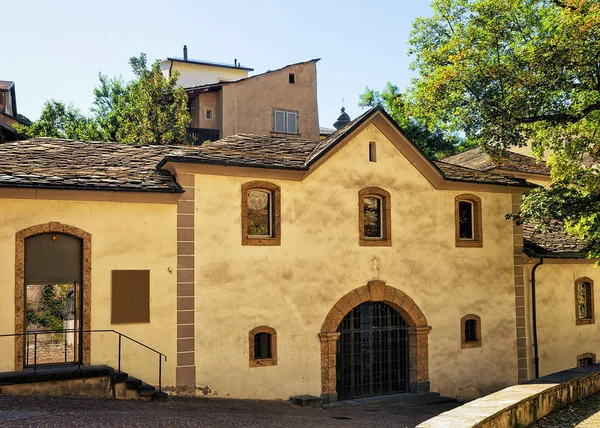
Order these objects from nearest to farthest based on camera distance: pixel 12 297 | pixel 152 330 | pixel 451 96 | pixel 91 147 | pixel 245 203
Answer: pixel 12 297 → pixel 152 330 → pixel 245 203 → pixel 91 147 → pixel 451 96

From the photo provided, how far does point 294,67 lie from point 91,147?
22.0 m

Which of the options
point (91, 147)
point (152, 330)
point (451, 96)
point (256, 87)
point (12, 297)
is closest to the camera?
point (12, 297)

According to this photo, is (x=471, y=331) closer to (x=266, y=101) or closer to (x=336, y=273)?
(x=336, y=273)

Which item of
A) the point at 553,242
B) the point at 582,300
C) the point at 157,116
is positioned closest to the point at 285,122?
the point at 157,116

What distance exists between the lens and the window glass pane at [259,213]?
57.2 ft

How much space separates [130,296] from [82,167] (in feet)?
10.4

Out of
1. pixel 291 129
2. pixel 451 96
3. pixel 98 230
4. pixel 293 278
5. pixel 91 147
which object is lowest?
pixel 293 278

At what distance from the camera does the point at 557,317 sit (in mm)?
22891

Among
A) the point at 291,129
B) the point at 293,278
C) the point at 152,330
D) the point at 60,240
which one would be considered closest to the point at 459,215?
the point at 293,278

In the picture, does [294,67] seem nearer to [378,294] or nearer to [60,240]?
[378,294]

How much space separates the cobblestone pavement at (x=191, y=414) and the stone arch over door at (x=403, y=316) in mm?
1002

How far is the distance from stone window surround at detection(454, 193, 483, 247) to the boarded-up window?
9.27m

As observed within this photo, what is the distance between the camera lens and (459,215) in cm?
2083

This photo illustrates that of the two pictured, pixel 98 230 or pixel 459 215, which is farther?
pixel 459 215
